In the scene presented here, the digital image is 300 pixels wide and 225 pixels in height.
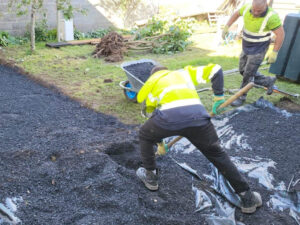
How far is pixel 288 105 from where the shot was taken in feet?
16.6

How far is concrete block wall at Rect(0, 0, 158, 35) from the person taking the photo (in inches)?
349

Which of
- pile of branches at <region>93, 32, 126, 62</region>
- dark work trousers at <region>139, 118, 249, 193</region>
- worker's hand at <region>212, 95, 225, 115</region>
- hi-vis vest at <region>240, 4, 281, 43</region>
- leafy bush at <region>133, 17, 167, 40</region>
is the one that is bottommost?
pile of branches at <region>93, 32, 126, 62</region>

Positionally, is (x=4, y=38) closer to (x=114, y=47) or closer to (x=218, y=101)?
(x=114, y=47)

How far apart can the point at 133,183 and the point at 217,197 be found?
2.78 ft

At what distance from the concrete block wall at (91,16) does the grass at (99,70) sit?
109 cm

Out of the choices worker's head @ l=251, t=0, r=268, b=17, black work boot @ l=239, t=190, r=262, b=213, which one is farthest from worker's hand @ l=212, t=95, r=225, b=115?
worker's head @ l=251, t=0, r=268, b=17

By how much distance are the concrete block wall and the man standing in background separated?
6.27m

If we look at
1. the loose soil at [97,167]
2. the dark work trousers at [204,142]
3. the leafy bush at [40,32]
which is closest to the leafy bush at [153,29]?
the leafy bush at [40,32]

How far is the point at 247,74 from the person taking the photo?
4949 millimetres

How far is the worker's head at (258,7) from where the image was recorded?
14.1ft

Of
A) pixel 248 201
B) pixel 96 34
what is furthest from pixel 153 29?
pixel 248 201

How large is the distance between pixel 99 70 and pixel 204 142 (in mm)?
4888

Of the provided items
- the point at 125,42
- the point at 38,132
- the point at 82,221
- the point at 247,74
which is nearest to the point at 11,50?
the point at 125,42

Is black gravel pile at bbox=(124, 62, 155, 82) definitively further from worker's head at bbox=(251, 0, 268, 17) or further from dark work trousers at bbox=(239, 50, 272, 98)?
worker's head at bbox=(251, 0, 268, 17)
